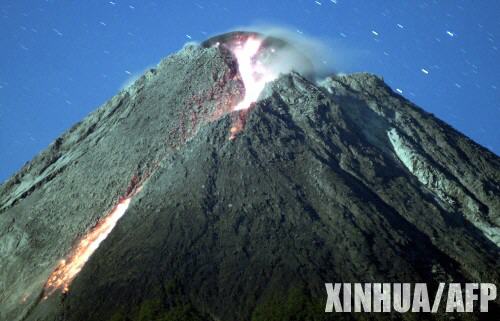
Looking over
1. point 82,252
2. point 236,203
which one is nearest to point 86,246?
point 82,252

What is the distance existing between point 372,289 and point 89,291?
69.1ft

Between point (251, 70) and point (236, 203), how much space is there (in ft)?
100

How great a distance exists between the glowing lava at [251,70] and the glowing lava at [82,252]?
18810 mm

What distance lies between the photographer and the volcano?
49.9 metres

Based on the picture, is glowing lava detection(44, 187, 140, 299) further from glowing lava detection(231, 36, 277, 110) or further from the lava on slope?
glowing lava detection(231, 36, 277, 110)

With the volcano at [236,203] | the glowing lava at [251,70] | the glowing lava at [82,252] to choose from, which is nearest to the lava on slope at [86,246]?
the glowing lava at [82,252]

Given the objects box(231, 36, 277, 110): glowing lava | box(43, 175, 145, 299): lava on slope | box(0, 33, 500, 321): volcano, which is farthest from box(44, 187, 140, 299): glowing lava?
box(231, 36, 277, 110): glowing lava

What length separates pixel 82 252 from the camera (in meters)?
56.7

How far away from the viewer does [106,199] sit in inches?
2475

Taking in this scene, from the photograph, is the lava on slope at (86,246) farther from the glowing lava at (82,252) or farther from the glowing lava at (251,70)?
the glowing lava at (251,70)

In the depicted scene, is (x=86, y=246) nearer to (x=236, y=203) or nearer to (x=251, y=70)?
(x=236, y=203)

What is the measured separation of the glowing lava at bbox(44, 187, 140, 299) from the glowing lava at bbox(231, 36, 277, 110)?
61.7 ft

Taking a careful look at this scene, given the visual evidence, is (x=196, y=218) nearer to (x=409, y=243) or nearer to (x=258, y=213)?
(x=258, y=213)

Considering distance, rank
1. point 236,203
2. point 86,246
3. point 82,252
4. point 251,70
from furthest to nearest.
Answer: point 251,70 → point 236,203 → point 86,246 → point 82,252
